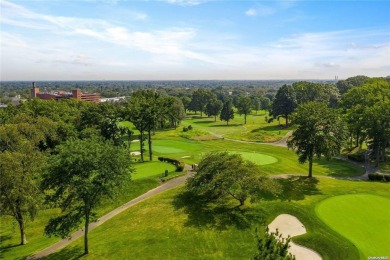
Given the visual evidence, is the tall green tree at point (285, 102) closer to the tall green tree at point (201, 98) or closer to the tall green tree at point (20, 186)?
the tall green tree at point (201, 98)

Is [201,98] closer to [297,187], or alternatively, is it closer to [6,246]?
[297,187]

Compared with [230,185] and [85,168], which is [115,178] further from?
[230,185]

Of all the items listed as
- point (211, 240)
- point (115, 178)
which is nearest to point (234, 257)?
point (211, 240)

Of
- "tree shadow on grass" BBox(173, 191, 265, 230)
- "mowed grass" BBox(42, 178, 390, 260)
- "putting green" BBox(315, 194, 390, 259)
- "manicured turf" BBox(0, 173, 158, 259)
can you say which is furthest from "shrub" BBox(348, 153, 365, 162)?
"manicured turf" BBox(0, 173, 158, 259)

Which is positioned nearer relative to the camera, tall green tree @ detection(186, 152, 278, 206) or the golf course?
the golf course

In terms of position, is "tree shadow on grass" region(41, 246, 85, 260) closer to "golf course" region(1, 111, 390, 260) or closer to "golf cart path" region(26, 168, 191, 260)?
"golf course" region(1, 111, 390, 260)

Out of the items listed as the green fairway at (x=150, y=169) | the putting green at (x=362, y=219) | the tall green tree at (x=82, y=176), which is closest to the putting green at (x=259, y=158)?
the green fairway at (x=150, y=169)

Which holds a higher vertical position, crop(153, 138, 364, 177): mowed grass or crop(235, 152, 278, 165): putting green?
crop(235, 152, 278, 165): putting green
